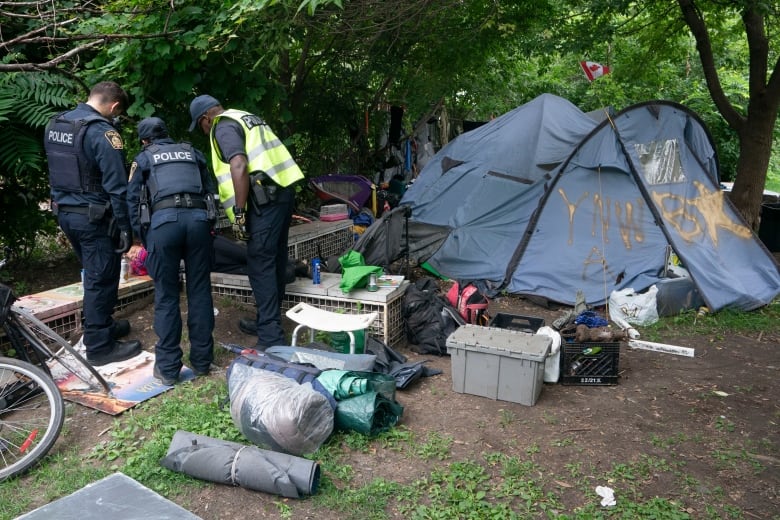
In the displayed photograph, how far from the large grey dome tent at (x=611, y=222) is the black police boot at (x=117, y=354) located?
2576mm

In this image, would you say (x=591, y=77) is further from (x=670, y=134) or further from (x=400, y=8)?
(x=400, y=8)

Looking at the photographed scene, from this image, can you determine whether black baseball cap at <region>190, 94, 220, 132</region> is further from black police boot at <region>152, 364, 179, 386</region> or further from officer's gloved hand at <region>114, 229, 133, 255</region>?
black police boot at <region>152, 364, 179, 386</region>

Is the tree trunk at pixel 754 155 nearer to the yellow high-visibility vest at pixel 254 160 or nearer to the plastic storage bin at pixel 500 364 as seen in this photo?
the plastic storage bin at pixel 500 364

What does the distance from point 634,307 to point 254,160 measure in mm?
3669

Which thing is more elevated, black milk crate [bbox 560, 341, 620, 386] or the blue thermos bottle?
the blue thermos bottle

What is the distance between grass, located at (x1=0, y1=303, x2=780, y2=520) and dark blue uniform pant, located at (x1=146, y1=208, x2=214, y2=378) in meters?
0.36

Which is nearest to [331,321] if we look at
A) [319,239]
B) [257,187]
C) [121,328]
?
[257,187]

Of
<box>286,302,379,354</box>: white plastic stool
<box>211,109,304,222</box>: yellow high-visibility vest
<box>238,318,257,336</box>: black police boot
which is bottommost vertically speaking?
<box>238,318,257,336</box>: black police boot

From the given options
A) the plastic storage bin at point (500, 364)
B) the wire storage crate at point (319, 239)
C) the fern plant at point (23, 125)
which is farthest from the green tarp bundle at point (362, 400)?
the fern plant at point (23, 125)

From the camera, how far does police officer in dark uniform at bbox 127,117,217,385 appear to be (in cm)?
398

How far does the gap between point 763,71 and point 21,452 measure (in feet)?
26.9

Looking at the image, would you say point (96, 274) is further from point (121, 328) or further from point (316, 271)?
Answer: point (316, 271)

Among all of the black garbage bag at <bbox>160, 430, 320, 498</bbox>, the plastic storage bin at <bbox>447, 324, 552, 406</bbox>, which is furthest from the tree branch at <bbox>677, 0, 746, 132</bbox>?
the black garbage bag at <bbox>160, 430, 320, 498</bbox>

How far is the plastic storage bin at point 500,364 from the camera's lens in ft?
13.1
